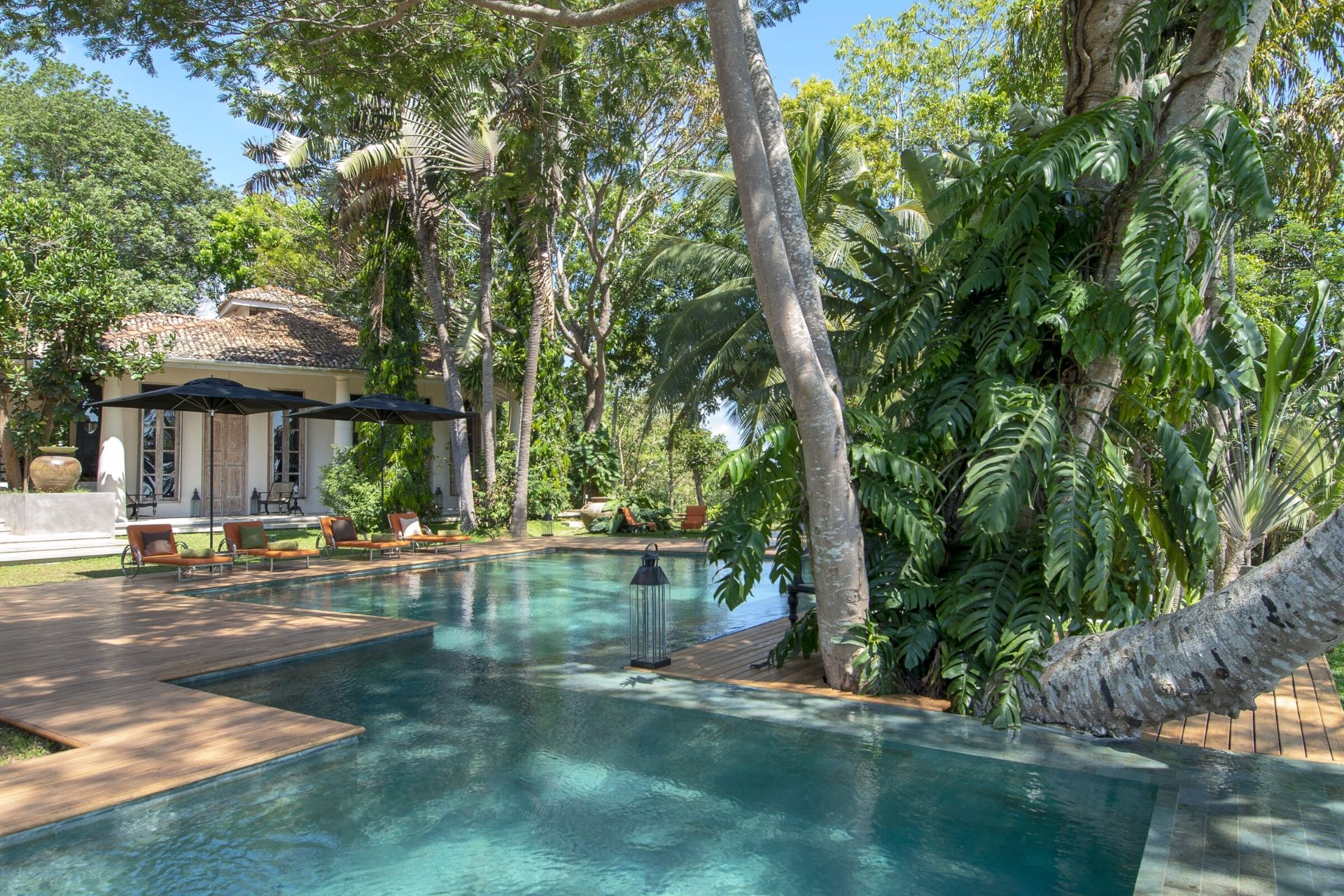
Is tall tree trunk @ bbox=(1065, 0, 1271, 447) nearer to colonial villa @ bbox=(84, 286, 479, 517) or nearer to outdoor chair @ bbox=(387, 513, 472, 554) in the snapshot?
outdoor chair @ bbox=(387, 513, 472, 554)

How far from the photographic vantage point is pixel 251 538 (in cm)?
1389

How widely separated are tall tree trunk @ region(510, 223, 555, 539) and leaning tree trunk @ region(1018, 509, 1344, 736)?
14404mm

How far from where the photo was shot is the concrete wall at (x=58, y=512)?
51.3 ft

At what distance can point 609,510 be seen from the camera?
21.9 metres

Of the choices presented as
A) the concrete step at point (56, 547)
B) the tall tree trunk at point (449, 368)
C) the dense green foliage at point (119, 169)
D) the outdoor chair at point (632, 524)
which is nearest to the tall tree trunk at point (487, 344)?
the tall tree trunk at point (449, 368)

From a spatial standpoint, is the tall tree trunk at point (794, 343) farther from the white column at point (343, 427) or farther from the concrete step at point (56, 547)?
the white column at point (343, 427)

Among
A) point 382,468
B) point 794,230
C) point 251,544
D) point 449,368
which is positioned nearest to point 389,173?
point 449,368

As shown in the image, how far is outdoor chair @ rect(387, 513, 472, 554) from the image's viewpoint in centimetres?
1625

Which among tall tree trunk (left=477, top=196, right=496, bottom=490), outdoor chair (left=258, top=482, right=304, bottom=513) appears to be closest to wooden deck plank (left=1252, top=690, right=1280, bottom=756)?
tall tree trunk (left=477, top=196, right=496, bottom=490)

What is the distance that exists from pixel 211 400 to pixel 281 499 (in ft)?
28.4

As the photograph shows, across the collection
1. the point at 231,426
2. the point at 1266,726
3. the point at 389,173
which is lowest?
the point at 1266,726

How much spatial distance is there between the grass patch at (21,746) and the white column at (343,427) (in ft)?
52.8

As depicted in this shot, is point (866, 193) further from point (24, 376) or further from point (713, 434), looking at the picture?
point (713, 434)

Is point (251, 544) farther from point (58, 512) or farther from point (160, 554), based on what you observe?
point (58, 512)
